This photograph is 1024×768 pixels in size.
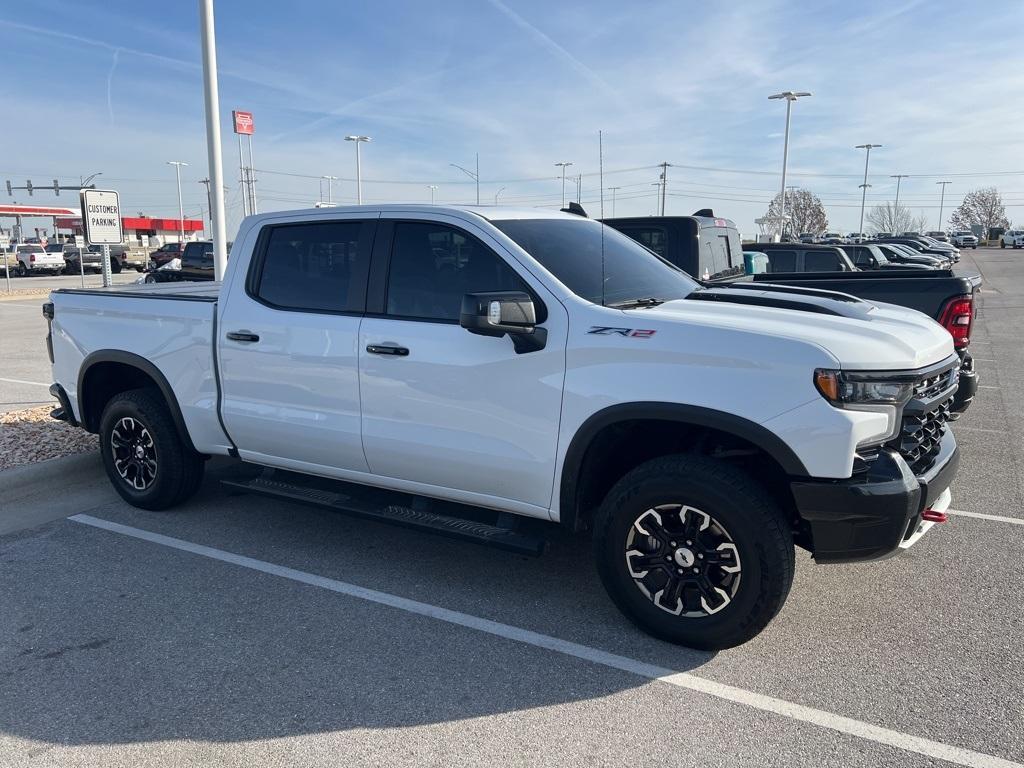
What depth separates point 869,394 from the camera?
10.7 ft

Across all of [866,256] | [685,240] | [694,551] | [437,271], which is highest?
[685,240]

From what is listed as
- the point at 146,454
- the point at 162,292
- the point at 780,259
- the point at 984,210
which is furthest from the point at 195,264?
the point at 984,210

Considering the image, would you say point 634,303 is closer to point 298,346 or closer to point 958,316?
point 298,346

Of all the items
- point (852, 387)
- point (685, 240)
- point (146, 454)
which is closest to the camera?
point (852, 387)

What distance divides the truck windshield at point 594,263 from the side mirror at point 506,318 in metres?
0.33

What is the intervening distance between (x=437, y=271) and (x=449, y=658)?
1919mm

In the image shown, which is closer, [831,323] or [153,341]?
[831,323]

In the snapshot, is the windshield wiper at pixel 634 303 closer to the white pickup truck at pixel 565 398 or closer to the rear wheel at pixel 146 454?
the white pickup truck at pixel 565 398

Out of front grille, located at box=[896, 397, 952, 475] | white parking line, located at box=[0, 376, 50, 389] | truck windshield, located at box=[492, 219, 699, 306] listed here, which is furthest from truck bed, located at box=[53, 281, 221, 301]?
white parking line, located at box=[0, 376, 50, 389]

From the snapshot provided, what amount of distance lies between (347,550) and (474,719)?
1.92m

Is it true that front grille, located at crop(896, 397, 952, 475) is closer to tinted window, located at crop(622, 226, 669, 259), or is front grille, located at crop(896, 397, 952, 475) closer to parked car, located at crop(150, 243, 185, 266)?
tinted window, located at crop(622, 226, 669, 259)

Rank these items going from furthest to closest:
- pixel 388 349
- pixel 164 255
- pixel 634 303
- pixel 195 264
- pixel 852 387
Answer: pixel 164 255 < pixel 195 264 < pixel 388 349 < pixel 634 303 < pixel 852 387

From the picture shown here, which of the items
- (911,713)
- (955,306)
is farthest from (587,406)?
(955,306)

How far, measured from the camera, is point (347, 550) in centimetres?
486
